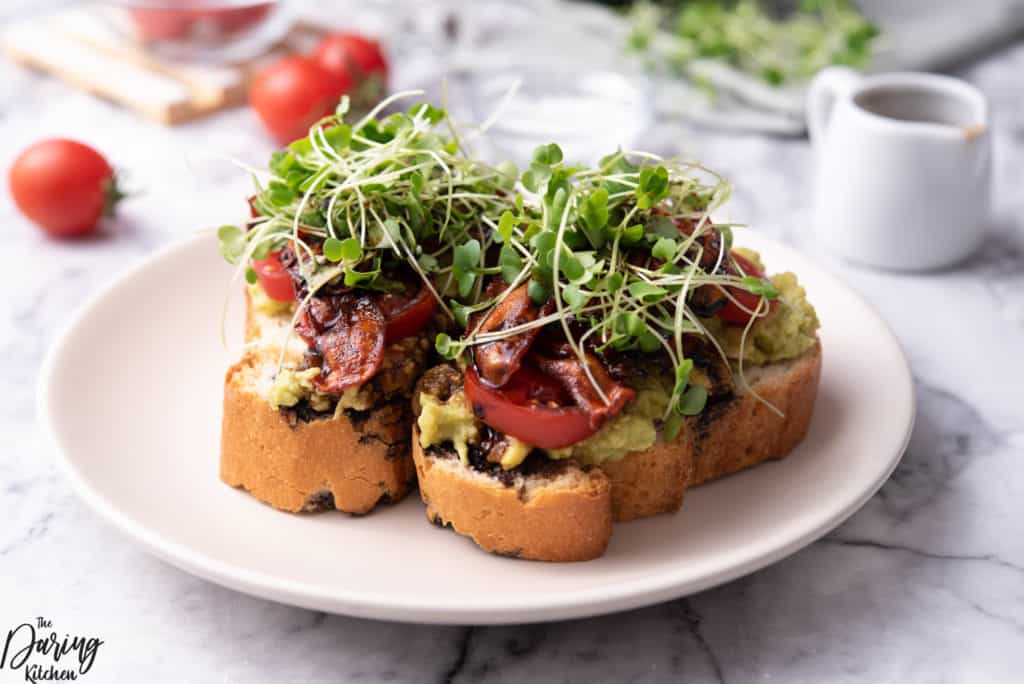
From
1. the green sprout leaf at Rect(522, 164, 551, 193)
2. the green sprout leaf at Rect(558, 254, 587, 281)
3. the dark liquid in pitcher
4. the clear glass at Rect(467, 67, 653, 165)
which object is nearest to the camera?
the green sprout leaf at Rect(558, 254, 587, 281)

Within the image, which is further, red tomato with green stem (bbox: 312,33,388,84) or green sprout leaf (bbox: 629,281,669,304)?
red tomato with green stem (bbox: 312,33,388,84)

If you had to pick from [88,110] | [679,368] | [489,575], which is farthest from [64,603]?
[88,110]

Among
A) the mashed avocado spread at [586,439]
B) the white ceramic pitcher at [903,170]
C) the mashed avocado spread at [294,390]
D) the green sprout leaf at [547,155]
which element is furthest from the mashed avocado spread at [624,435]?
the white ceramic pitcher at [903,170]

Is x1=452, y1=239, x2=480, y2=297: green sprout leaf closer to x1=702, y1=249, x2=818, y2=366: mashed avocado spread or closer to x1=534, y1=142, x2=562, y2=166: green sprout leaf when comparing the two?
x1=534, y1=142, x2=562, y2=166: green sprout leaf

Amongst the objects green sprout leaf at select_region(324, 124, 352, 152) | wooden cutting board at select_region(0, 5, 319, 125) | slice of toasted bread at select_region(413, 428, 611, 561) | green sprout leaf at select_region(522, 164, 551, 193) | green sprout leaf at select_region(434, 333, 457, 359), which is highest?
green sprout leaf at select_region(522, 164, 551, 193)

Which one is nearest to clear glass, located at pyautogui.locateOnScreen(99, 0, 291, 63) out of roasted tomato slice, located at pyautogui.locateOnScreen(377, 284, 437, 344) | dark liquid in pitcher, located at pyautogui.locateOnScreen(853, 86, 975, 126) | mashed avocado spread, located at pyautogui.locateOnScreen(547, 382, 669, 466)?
dark liquid in pitcher, located at pyautogui.locateOnScreen(853, 86, 975, 126)

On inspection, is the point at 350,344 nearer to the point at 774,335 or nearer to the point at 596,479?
the point at 596,479
